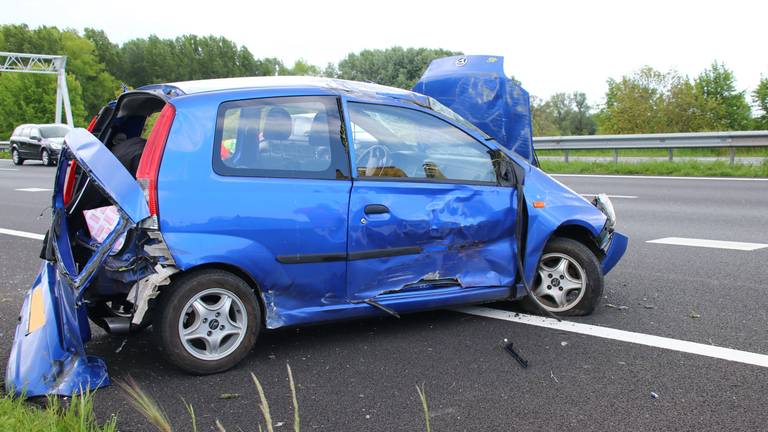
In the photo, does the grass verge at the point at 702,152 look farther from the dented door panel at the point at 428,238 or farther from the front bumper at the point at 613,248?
the dented door panel at the point at 428,238

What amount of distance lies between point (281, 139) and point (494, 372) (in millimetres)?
1778

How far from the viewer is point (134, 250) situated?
3.73 metres

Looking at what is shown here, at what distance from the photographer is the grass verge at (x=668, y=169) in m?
15.9

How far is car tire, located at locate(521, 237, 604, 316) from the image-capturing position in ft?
15.7

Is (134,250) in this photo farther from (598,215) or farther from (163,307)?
(598,215)

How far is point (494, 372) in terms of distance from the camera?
12.7 feet

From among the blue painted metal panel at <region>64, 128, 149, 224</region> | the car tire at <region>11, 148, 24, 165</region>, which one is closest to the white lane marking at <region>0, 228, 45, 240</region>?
the blue painted metal panel at <region>64, 128, 149, 224</region>

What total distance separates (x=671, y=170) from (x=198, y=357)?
50.3 feet

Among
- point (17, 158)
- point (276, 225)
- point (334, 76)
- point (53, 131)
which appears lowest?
point (276, 225)

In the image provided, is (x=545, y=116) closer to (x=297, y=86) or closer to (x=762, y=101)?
(x=762, y=101)

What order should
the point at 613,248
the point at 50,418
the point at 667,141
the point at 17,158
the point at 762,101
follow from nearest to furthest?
the point at 50,418
the point at 613,248
the point at 667,141
the point at 17,158
the point at 762,101

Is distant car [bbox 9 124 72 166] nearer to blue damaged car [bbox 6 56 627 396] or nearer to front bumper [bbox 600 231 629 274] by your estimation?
blue damaged car [bbox 6 56 627 396]

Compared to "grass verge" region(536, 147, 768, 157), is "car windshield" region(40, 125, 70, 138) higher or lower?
higher

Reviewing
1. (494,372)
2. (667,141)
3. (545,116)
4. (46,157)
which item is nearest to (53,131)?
(46,157)
